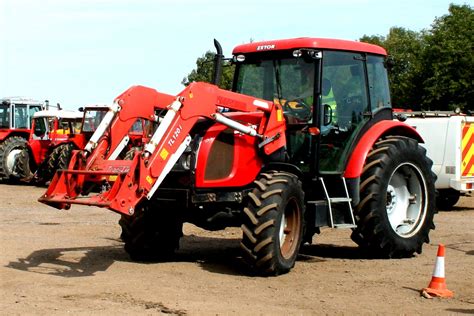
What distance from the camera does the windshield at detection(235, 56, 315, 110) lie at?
10.2 metres

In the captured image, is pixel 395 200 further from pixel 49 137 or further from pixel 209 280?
pixel 49 137

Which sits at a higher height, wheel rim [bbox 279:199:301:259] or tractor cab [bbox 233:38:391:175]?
tractor cab [bbox 233:38:391:175]

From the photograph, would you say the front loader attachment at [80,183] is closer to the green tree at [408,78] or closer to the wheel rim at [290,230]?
the wheel rim at [290,230]

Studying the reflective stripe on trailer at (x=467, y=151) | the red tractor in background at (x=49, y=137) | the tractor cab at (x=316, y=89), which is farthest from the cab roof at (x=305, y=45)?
the red tractor in background at (x=49, y=137)

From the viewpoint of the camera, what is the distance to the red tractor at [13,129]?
1041 inches

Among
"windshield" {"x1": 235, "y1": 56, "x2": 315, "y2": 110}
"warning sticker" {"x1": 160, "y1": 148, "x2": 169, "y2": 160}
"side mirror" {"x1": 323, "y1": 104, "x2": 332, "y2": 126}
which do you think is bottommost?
"warning sticker" {"x1": 160, "y1": 148, "x2": 169, "y2": 160}

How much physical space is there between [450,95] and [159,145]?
3711 cm

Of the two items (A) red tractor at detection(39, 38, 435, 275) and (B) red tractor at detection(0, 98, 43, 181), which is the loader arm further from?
(B) red tractor at detection(0, 98, 43, 181)

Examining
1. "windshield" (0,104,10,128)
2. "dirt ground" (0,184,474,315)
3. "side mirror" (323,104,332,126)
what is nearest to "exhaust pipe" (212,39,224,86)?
"side mirror" (323,104,332,126)

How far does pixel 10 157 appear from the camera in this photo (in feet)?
87.1

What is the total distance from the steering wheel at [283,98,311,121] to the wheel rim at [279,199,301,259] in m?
1.28

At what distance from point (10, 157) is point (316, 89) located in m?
18.4

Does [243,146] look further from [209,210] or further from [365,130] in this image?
[365,130]

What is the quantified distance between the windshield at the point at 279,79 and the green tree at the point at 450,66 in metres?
32.9
